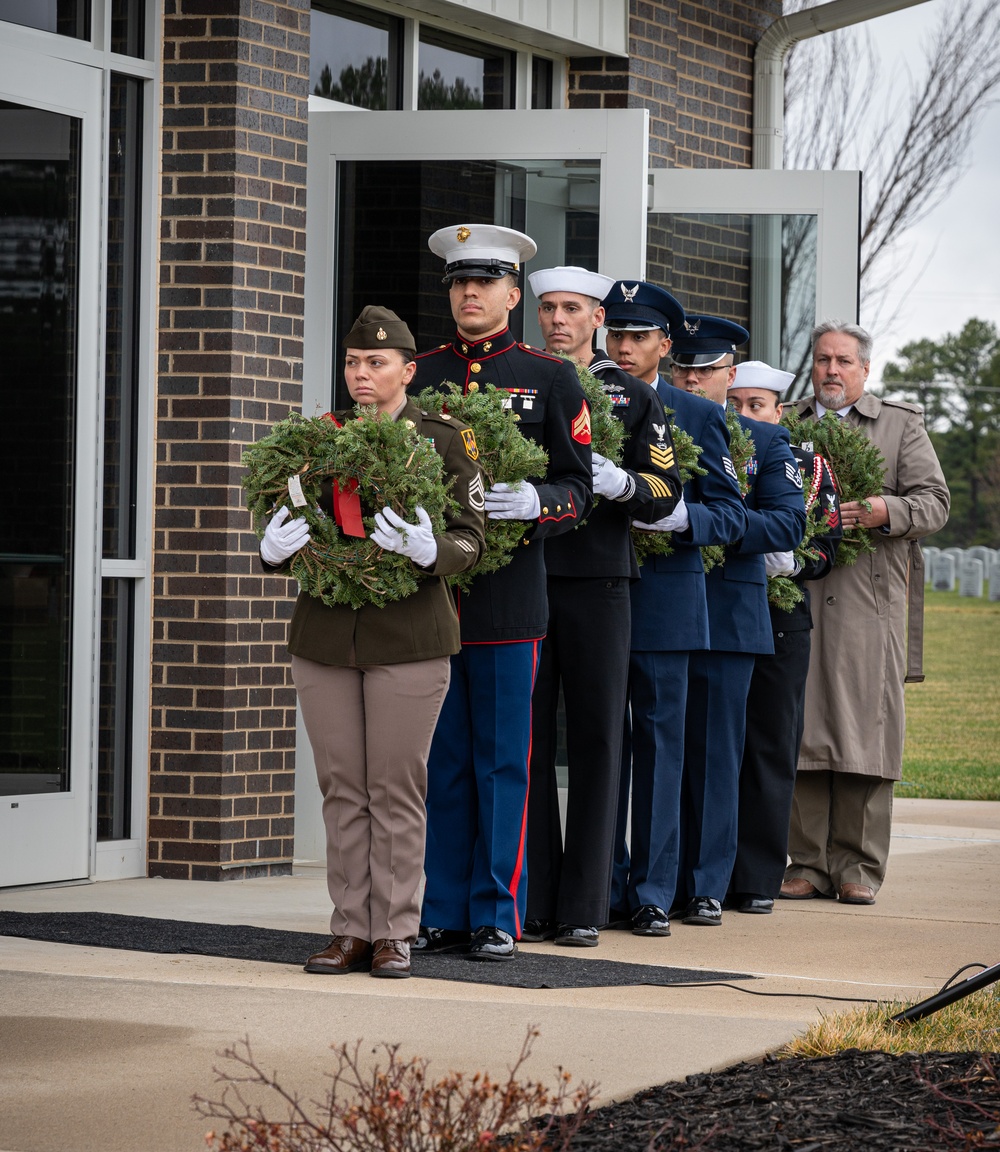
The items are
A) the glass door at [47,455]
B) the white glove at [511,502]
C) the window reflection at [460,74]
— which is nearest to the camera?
the white glove at [511,502]

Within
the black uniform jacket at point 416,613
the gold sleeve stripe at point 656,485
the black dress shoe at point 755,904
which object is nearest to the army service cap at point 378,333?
the black uniform jacket at point 416,613

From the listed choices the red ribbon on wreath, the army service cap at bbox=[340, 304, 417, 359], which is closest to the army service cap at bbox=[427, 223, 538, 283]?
the army service cap at bbox=[340, 304, 417, 359]

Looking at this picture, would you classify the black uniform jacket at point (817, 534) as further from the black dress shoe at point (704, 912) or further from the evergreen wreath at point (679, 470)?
the black dress shoe at point (704, 912)

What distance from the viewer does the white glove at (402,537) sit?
5395 mm

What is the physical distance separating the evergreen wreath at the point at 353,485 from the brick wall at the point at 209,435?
2198mm

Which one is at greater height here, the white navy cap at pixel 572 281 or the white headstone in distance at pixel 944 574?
the white navy cap at pixel 572 281

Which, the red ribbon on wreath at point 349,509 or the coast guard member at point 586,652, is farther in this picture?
the coast guard member at point 586,652

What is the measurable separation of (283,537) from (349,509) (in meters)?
0.20

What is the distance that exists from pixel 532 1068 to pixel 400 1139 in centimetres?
114

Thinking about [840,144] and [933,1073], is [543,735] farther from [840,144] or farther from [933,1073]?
[840,144]

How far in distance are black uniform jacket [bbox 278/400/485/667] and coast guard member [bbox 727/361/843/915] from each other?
2227 millimetres

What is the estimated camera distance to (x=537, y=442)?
20.4 ft

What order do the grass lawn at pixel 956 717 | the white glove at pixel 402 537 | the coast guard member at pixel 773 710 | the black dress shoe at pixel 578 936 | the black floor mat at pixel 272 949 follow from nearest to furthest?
the white glove at pixel 402 537 < the black floor mat at pixel 272 949 < the black dress shoe at pixel 578 936 < the coast guard member at pixel 773 710 < the grass lawn at pixel 956 717

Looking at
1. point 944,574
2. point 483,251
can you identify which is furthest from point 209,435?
point 944,574
